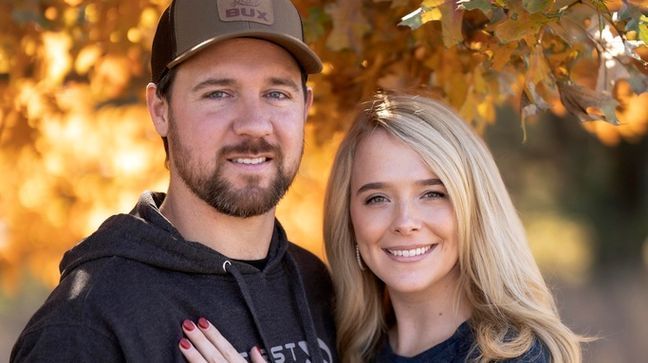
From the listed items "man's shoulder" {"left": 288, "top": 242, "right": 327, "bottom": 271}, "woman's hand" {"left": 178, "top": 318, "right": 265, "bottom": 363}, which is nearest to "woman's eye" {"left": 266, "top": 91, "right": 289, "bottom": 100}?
"man's shoulder" {"left": 288, "top": 242, "right": 327, "bottom": 271}

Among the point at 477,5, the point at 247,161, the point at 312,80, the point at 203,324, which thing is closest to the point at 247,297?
the point at 203,324

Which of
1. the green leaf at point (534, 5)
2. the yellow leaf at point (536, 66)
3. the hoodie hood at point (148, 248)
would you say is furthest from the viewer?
the yellow leaf at point (536, 66)

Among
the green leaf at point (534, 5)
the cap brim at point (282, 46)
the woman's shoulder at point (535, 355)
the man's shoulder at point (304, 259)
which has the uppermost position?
the cap brim at point (282, 46)

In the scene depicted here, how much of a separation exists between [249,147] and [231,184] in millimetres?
127

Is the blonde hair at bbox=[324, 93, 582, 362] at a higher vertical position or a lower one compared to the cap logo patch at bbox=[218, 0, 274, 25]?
lower

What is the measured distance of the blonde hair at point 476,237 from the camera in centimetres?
320

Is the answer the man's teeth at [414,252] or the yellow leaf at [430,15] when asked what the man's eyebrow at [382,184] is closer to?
the man's teeth at [414,252]

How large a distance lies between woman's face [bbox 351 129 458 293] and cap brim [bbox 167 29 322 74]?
1.09 feet

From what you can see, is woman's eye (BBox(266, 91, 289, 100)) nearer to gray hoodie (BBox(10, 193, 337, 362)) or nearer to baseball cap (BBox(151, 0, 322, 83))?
baseball cap (BBox(151, 0, 322, 83))

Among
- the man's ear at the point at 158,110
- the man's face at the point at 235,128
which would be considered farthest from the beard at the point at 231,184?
the man's ear at the point at 158,110

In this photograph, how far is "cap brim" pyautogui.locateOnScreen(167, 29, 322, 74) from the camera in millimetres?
3078

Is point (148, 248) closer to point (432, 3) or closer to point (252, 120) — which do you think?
point (252, 120)

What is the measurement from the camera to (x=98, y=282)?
2.78 m

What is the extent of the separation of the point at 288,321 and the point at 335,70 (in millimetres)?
1290
